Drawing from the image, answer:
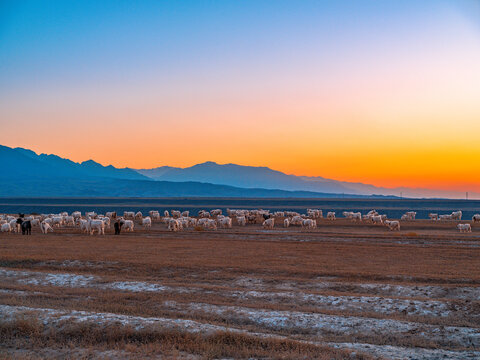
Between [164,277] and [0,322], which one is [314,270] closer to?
[164,277]

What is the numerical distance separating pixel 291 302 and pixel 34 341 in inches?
320

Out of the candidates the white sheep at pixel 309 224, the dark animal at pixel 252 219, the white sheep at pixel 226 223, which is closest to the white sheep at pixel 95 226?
the white sheep at pixel 226 223

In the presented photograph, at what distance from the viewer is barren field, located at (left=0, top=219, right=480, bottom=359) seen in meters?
9.96

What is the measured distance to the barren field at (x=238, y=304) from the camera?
392 inches

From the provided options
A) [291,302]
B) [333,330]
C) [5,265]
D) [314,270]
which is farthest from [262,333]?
[5,265]

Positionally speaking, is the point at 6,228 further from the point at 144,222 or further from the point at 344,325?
the point at 344,325

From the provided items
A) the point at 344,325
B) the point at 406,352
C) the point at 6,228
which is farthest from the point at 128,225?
the point at 406,352

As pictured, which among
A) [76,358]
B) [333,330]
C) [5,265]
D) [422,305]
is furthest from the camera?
[5,265]

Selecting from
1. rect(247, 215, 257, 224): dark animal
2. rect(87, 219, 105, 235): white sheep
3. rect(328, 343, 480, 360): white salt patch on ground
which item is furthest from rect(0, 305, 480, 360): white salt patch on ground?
rect(247, 215, 257, 224): dark animal

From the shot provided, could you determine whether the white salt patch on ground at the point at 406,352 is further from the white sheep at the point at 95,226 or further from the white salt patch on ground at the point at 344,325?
the white sheep at the point at 95,226

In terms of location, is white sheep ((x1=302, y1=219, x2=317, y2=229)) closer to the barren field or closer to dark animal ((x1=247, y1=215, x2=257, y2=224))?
dark animal ((x1=247, y1=215, x2=257, y2=224))

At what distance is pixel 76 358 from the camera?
9297 millimetres

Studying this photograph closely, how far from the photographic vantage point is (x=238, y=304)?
14.4 meters

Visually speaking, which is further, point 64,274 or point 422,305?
point 64,274
